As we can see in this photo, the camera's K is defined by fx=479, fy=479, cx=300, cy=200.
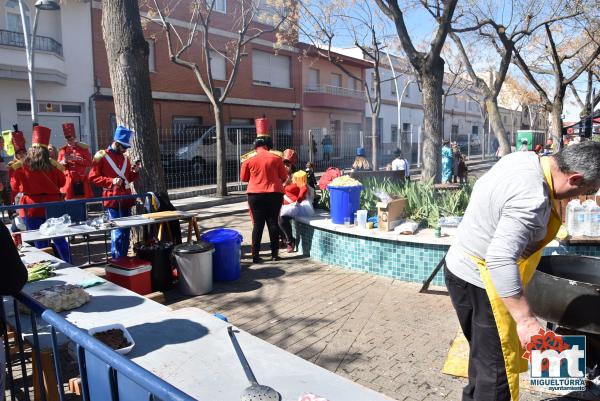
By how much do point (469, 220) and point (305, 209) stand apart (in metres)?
5.11

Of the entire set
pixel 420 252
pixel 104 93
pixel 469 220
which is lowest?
pixel 420 252

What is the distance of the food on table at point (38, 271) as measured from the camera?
139 inches

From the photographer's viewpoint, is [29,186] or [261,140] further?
[261,140]

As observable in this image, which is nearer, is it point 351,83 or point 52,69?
point 52,69

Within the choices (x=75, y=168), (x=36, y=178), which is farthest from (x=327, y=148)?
(x=36, y=178)

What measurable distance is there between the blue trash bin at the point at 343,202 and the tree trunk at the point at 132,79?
2.53 metres

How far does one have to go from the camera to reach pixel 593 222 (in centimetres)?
505

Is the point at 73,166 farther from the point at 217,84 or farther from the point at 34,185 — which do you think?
the point at 217,84

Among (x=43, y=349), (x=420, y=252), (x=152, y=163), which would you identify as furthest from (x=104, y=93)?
(x=43, y=349)

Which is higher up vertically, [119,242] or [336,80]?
[336,80]

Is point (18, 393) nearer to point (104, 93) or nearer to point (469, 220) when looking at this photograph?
point (469, 220)

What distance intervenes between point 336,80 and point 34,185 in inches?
1090

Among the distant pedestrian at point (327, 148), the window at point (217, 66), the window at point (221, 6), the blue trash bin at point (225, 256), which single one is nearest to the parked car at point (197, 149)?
the distant pedestrian at point (327, 148)

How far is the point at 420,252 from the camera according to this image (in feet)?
19.0
